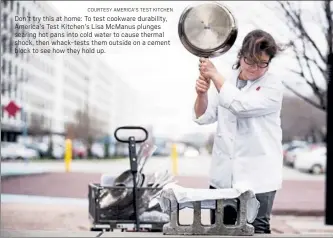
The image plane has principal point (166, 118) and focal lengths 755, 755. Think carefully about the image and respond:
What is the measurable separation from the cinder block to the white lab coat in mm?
127

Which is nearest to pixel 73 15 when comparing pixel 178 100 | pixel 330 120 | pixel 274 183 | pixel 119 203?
pixel 178 100

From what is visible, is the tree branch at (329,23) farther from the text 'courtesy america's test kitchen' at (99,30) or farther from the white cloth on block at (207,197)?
the white cloth on block at (207,197)

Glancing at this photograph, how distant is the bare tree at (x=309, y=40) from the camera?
147 inches

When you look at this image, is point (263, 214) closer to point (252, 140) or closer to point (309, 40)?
point (252, 140)

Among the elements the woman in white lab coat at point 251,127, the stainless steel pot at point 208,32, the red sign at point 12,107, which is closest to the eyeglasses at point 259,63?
the woman in white lab coat at point 251,127

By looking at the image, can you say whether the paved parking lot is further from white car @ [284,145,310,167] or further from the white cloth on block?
the white cloth on block

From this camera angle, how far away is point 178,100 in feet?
11.6

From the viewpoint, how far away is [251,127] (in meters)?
2.93

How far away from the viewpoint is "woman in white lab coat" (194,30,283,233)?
9.56 feet

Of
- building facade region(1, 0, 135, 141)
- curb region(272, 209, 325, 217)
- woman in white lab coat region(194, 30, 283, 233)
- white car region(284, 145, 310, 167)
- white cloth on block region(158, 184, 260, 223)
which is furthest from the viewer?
curb region(272, 209, 325, 217)

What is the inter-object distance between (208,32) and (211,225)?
0.73 meters

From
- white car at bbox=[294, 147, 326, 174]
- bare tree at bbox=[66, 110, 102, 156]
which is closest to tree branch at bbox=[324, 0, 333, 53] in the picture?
bare tree at bbox=[66, 110, 102, 156]

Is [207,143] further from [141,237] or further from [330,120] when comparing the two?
[330,120]

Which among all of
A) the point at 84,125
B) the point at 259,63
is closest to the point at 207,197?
the point at 259,63
